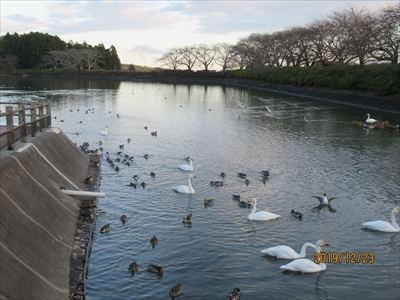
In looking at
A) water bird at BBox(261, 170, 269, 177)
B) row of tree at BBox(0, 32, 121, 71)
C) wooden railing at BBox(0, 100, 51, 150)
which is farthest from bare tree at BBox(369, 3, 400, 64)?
row of tree at BBox(0, 32, 121, 71)

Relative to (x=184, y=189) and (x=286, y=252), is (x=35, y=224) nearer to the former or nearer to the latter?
(x=286, y=252)

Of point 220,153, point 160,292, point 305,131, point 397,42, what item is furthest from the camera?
point 397,42

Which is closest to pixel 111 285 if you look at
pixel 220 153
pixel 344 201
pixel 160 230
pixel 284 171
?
pixel 160 230

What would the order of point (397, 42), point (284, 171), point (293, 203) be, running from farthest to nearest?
point (397, 42) < point (284, 171) < point (293, 203)

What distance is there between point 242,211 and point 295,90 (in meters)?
55.2

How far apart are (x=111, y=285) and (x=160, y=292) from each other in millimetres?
1176

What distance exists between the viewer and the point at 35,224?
964cm

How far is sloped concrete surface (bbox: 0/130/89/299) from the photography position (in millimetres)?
7902

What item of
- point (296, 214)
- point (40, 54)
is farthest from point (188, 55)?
point (296, 214)

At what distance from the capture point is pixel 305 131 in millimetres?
32312

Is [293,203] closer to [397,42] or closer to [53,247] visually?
[53,247]

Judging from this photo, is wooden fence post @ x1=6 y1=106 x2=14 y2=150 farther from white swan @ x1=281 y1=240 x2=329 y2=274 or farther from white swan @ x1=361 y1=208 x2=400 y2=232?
white swan @ x1=361 y1=208 x2=400 y2=232

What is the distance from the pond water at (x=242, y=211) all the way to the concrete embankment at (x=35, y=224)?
923mm

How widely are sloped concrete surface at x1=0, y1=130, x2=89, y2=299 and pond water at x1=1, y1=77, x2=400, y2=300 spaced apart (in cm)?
96
